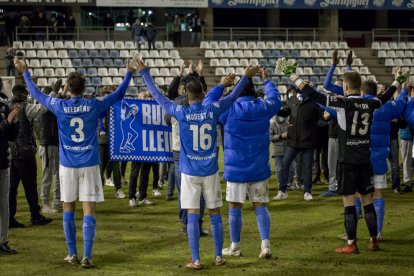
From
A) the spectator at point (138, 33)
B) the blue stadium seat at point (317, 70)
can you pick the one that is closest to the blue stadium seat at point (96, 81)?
the spectator at point (138, 33)

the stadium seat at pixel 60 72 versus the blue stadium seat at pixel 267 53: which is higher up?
the blue stadium seat at pixel 267 53

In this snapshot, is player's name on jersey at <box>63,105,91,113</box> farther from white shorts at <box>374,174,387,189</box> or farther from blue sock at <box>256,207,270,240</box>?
white shorts at <box>374,174,387,189</box>

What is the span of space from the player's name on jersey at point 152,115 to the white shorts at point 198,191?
366cm

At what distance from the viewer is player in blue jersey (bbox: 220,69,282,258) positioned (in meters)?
9.05

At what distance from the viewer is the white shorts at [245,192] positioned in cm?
907

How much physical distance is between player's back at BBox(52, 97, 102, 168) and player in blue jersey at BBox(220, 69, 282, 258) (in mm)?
1465

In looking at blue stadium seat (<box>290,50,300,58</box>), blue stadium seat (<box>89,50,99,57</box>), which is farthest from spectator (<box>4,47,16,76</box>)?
blue stadium seat (<box>290,50,300,58</box>)

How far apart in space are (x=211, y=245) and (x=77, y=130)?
88.1 inches

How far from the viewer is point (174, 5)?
118 ft

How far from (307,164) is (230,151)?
16.4ft

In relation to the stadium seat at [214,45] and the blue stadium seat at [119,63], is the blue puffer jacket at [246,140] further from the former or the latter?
the stadium seat at [214,45]

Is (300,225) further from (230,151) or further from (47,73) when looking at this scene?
A: (47,73)

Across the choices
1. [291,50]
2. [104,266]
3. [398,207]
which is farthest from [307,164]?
[291,50]

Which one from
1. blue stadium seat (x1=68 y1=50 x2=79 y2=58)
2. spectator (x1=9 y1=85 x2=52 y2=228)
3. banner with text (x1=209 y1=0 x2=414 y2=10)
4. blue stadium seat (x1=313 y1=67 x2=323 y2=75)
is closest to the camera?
spectator (x1=9 y1=85 x2=52 y2=228)
